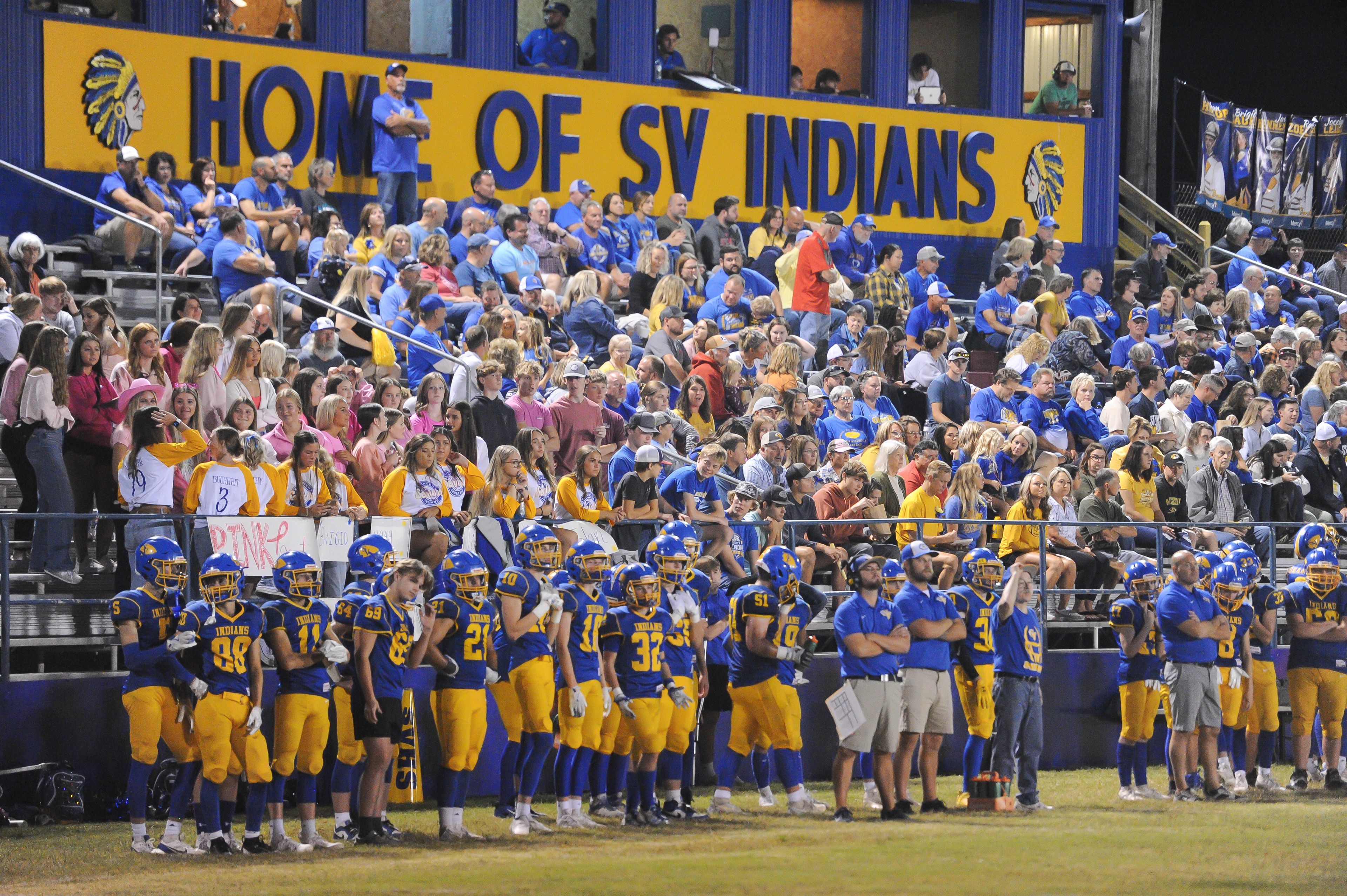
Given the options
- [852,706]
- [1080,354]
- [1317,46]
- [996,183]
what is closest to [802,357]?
[1080,354]

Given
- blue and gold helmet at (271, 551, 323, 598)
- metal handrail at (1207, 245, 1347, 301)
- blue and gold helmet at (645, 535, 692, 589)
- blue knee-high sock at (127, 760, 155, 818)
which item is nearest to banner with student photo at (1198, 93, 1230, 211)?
metal handrail at (1207, 245, 1347, 301)

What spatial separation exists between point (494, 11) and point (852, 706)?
38.5ft

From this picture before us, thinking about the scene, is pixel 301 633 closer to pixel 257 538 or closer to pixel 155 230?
pixel 257 538

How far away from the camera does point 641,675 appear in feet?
Answer: 38.6

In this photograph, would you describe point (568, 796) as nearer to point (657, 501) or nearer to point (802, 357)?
point (657, 501)

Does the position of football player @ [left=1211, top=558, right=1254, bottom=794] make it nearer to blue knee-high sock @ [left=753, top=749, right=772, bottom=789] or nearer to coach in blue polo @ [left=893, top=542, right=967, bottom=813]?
coach in blue polo @ [left=893, top=542, right=967, bottom=813]

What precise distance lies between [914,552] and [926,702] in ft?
3.23

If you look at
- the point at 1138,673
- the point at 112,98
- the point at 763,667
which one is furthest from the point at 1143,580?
the point at 112,98

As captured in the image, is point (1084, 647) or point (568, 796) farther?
point (1084, 647)

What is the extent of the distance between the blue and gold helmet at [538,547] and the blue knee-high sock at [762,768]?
203cm

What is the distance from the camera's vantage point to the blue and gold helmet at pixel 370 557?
11.4 metres

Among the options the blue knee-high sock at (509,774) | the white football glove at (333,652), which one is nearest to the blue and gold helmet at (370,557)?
the white football glove at (333,652)

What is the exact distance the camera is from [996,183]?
2452 cm

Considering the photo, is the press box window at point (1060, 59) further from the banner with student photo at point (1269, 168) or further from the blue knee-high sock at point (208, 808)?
the blue knee-high sock at point (208, 808)
